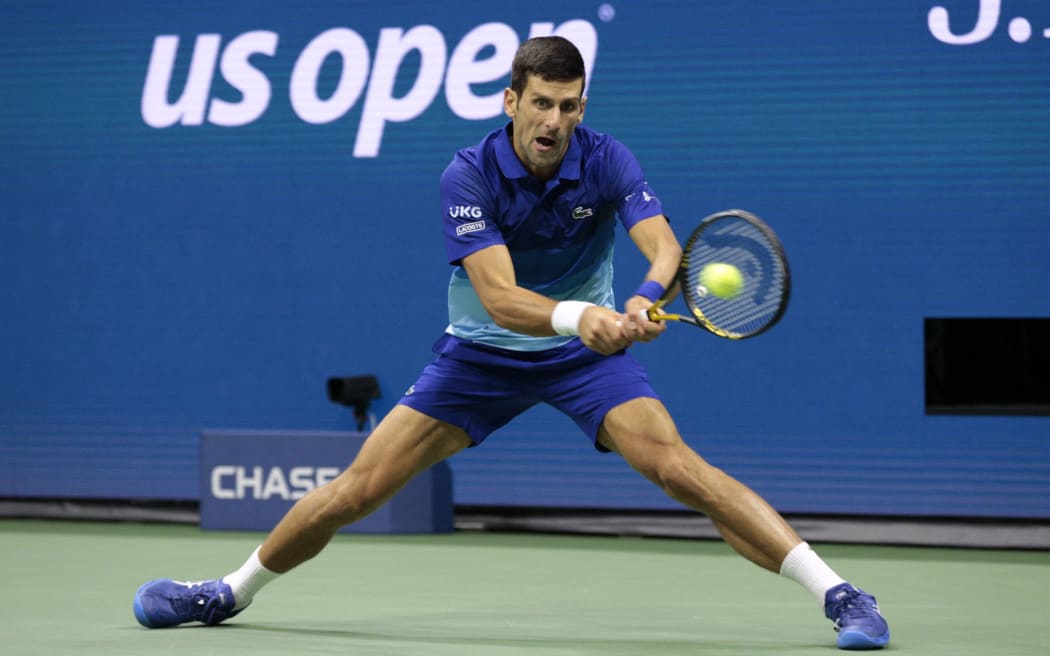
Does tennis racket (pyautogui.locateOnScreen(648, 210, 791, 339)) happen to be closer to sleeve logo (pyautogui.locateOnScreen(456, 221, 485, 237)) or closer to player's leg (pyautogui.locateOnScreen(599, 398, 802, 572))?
player's leg (pyautogui.locateOnScreen(599, 398, 802, 572))

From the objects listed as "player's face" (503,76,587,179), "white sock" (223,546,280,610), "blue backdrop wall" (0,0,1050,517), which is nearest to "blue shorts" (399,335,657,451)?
"player's face" (503,76,587,179)

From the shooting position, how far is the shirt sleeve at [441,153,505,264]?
4.77 meters

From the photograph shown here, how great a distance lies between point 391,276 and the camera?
336 inches

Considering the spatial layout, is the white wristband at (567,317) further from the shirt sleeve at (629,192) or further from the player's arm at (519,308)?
the shirt sleeve at (629,192)

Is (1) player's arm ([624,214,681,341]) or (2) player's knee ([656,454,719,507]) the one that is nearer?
(1) player's arm ([624,214,681,341])

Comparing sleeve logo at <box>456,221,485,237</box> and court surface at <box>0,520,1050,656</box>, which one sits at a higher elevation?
Result: sleeve logo at <box>456,221,485,237</box>

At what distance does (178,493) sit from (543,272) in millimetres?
4431

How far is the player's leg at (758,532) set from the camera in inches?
179

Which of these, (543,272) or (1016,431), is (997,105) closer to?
(1016,431)

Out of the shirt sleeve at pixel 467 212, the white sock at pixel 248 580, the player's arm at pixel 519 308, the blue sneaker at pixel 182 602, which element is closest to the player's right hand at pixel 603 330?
the player's arm at pixel 519 308

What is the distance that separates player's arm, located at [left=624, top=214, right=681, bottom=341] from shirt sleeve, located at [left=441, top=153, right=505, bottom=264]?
0.41 meters

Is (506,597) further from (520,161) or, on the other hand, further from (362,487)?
(520,161)

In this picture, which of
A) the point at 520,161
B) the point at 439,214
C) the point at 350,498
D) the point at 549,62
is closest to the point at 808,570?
the point at 350,498

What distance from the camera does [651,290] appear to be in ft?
14.8
